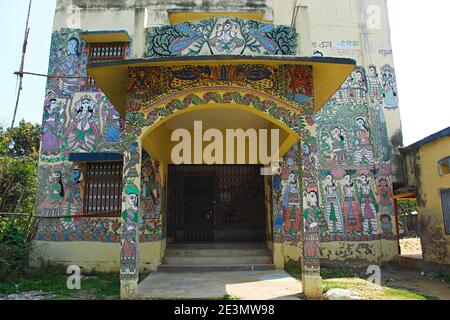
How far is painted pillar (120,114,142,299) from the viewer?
18.0ft

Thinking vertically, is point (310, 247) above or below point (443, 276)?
above

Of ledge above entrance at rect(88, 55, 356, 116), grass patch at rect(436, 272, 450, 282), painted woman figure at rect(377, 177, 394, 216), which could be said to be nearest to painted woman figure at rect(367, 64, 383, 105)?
painted woman figure at rect(377, 177, 394, 216)

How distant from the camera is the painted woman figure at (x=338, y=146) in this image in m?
9.93

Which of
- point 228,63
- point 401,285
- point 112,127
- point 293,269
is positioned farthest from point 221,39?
point 401,285

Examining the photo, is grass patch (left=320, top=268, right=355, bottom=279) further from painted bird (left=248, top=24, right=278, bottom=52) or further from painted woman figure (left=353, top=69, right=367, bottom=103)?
painted bird (left=248, top=24, right=278, bottom=52)

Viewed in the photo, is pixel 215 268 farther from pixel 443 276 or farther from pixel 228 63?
pixel 443 276

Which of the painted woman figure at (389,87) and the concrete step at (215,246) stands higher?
the painted woman figure at (389,87)

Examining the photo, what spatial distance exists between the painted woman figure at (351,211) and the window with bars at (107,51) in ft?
23.6

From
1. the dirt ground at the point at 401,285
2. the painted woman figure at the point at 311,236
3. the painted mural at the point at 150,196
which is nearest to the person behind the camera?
the painted woman figure at the point at 311,236

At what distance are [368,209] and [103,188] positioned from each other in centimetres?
709

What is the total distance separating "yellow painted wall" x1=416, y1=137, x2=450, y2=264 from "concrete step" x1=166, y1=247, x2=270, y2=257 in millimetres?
4225

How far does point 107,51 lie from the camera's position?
9.94 meters

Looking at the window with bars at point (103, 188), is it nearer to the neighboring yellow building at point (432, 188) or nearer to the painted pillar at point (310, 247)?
the painted pillar at point (310, 247)

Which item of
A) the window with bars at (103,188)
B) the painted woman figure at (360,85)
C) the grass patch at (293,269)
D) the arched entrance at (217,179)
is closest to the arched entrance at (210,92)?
the arched entrance at (217,179)
